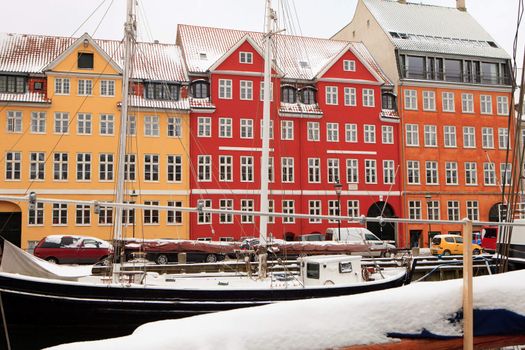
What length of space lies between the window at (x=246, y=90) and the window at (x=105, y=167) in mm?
9101

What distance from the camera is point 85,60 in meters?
32.7

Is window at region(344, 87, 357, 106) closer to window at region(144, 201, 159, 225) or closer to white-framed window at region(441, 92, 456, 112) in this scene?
white-framed window at region(441, 92, 456, 112)

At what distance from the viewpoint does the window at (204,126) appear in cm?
3416

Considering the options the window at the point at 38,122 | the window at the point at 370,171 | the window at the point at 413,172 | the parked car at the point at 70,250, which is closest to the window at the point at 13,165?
the window at the point at 38,122

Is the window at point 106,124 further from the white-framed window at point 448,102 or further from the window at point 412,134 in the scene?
the white-framed window at point 448,102

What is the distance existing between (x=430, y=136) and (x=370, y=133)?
4.68 metres

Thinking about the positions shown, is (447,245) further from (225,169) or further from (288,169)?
(225,169)

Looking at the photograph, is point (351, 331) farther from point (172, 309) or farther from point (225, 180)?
point (225, 180)

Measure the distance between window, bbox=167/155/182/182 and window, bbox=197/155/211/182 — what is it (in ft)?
3.84

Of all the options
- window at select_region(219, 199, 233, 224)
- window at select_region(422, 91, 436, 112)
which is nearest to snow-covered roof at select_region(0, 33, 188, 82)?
window at select_region(219, 199, 233, 224)

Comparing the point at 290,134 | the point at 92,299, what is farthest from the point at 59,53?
the point at 92,299

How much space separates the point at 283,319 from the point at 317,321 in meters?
0.17

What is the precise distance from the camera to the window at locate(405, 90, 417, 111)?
126 feet

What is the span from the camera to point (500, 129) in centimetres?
4028
